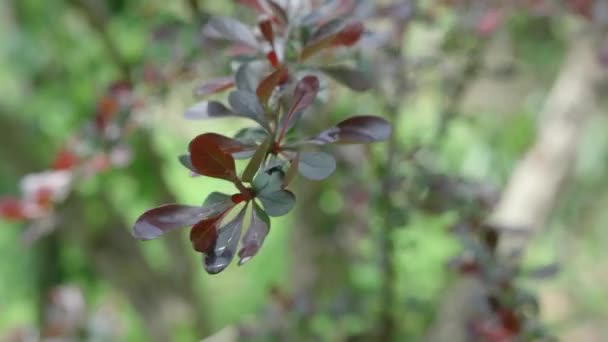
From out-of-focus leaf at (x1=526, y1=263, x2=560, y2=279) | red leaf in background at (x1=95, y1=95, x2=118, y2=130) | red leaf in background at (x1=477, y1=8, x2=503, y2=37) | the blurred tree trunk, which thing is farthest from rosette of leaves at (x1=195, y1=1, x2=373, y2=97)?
the blurred tree trunk

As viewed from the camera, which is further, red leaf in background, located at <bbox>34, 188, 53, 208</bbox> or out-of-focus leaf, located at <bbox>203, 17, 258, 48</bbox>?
red leaf in background, located at <bbox>34, 188, 53, 208</bbox>

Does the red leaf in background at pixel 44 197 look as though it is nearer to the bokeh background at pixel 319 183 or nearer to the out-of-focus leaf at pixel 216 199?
the bokeh background at pixel 319 183

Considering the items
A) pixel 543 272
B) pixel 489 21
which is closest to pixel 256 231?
pixel 543 272

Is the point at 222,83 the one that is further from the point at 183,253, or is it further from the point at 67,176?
the point at 183,253

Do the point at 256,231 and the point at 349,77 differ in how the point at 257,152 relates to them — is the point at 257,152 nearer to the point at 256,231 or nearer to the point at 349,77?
the point at 256,231

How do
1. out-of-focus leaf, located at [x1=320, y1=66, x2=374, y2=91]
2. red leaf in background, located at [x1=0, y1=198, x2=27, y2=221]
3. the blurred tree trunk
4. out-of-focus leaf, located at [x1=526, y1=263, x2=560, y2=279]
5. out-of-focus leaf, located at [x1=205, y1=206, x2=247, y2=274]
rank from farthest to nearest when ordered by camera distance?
the blurred tree trunk → red leaf in background, located at [x1=0, y1=198, x2=27, y2=221] → out-of-focus leaf, located at [x1=526, y1=263, x2=560, y2=279] → out-of-focus leaf, located at [x1=320, y1=66, x2=374, y2=91] → out-of-focus leaf, located at [x1=205, y1=206, x2=247, y2=274]

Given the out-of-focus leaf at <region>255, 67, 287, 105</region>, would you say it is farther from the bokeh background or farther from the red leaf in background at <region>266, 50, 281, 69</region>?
the bokeh background

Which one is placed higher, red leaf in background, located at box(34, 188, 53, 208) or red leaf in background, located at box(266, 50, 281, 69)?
red leaf in background, located at box(34, 188, 53, 208)

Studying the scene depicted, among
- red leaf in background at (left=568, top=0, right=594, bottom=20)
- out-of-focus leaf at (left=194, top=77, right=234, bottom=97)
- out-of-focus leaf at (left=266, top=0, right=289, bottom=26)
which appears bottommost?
out-of-focus leaf at (left=194, top=77, right=234, bottom=97)

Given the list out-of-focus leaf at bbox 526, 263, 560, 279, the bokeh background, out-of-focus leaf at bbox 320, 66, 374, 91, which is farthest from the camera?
the bokeh background
